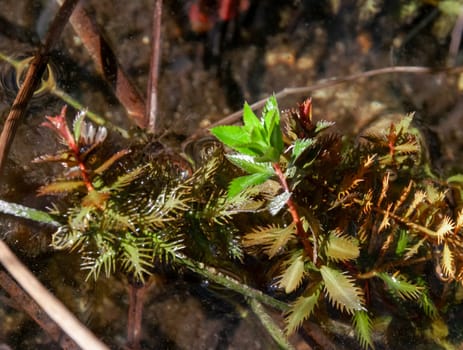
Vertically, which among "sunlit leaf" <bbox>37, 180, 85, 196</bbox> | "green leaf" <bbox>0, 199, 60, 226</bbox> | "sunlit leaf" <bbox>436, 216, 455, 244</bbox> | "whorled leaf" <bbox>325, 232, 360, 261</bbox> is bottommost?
"sunlit leaf" <bbox>436, 216, 455, 244</bbox>

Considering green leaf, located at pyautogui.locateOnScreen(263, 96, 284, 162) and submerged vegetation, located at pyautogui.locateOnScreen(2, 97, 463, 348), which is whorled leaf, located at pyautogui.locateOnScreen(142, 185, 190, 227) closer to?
submerged vegetation, located at pyautogui.locateOnScreen(2, 97, 463, 348)

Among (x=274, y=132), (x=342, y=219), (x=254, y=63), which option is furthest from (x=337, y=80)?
(x=274, y=132)

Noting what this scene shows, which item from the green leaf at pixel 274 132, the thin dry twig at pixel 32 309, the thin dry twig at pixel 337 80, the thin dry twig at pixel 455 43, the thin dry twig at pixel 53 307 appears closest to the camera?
the thin dry twig at pixel 53 307

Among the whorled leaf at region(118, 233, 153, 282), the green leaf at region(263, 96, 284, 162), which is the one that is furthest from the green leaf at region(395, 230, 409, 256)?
the whorled leaf at region(118, 233, 153, 282)

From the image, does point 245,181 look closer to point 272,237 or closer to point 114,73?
point 272,237

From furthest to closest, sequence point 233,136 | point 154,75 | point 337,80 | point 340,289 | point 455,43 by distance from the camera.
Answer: point 455,43, point 337,80, point 154,75, point 340,289, point 233,136

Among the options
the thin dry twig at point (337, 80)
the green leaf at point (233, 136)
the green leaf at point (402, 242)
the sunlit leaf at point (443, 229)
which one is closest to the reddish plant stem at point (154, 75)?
the thin dry twig at point (337, 80)

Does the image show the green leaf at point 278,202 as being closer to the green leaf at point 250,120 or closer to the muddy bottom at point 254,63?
the green leaf at point 250,120
